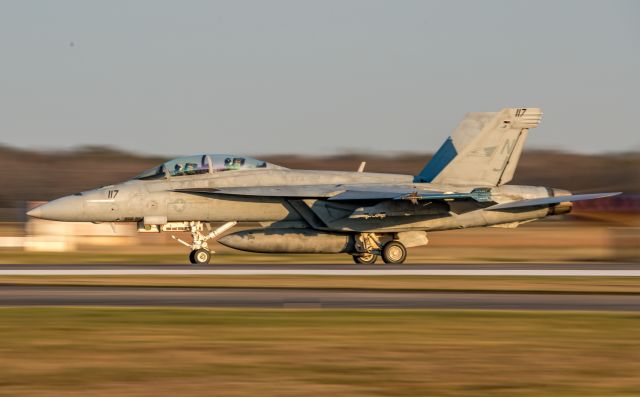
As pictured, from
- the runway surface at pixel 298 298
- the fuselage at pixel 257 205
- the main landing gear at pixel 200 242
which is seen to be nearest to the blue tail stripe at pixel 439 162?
the fuselage at pixel 257 205

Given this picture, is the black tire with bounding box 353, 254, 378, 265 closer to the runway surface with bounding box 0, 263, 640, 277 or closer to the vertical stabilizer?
the vertical stabilizer

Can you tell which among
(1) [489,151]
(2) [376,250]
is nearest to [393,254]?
(2) [376,250]

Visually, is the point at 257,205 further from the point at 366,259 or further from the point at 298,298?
the point at 298,298

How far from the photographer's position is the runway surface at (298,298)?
1545cm

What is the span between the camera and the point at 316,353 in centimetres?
1071

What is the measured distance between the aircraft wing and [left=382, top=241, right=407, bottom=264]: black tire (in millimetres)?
1610

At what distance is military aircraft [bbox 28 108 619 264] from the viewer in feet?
87.8

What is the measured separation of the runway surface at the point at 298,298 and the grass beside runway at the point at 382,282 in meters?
1.11

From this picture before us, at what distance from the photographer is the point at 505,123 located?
94.3 ft

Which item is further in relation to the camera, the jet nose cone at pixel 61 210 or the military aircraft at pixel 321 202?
the military aircraft at pixel 321 202

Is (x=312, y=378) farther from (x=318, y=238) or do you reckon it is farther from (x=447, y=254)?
(x=447, y=254)

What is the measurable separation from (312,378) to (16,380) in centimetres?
268

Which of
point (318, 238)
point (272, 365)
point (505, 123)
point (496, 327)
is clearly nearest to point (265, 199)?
point (318, 238)

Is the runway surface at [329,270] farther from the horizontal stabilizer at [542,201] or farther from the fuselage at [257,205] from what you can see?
the horizontal stabilizer at [542,201]
